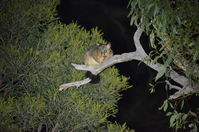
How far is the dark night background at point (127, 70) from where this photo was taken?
43.8ft

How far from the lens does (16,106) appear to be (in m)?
6.00

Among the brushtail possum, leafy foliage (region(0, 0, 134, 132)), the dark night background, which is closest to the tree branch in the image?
the brushtail possum

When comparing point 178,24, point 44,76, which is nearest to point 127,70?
point 44,76

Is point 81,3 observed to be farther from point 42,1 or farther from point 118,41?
point 42,1

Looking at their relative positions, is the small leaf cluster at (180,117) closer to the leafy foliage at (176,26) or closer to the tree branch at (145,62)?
the leafy foliage at (176,26)

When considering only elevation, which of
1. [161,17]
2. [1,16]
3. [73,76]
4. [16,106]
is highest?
[161,17]

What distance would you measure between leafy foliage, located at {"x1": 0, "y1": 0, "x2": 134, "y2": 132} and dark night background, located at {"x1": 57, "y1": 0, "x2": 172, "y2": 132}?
6.22 metres

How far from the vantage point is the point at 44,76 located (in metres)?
6.54

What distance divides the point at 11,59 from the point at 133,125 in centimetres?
856

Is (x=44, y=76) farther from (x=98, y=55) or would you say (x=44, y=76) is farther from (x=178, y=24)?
(x=178, y=24)

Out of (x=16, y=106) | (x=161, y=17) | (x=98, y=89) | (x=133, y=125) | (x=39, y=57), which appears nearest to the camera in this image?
(x=161, y=17)

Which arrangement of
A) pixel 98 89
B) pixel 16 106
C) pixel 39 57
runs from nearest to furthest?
pixel 16 106, pixel 39 57, pixel 98 89

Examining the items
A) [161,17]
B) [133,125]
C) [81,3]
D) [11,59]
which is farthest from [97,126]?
[81,3]

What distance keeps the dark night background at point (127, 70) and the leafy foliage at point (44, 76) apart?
6222 mm
